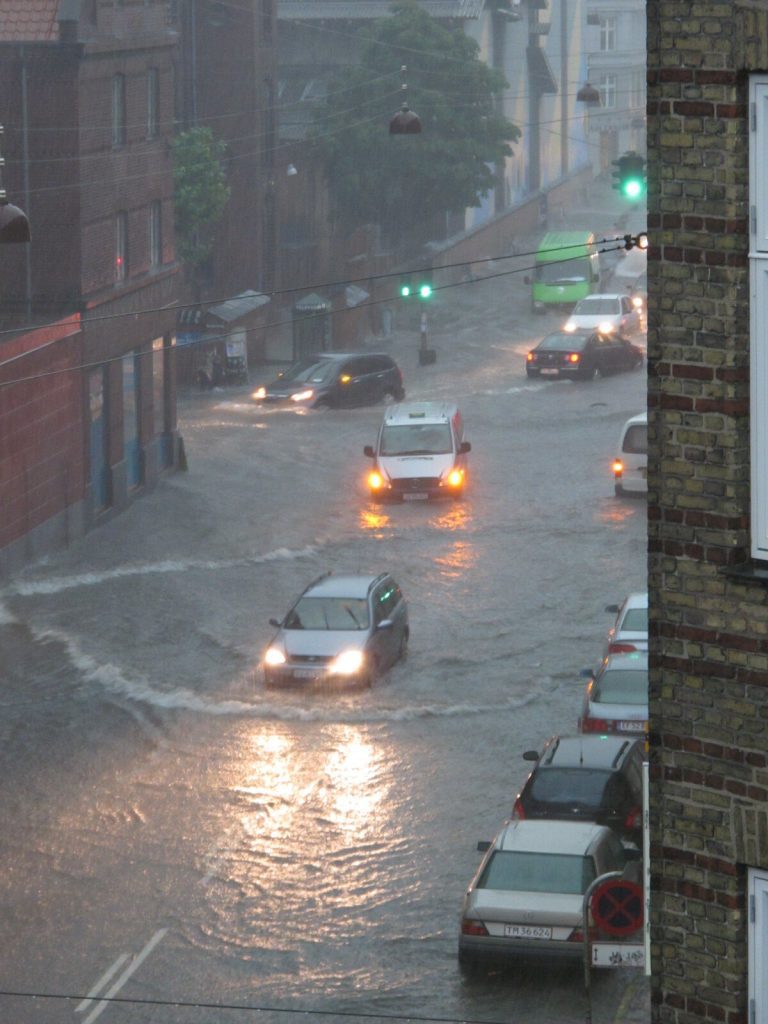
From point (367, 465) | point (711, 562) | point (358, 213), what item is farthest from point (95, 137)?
point (711, 562)

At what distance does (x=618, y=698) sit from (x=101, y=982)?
8595 millimetres

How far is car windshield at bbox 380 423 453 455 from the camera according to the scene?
4031 cm

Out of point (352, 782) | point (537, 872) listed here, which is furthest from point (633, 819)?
point (352, 782)

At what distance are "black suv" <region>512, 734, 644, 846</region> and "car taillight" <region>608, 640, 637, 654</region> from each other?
4322 mm

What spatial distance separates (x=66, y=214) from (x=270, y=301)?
2330 cm

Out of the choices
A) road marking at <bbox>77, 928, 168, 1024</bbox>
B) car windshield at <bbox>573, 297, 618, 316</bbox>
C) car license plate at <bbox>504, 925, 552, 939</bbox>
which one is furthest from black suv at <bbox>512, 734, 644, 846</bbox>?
car windshield at <bbox>573, 297, 618, 316</bbox>

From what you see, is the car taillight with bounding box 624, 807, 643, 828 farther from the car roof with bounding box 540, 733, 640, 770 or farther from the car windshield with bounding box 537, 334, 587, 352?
the car windshield with bounding box 537, 334, 587, 352

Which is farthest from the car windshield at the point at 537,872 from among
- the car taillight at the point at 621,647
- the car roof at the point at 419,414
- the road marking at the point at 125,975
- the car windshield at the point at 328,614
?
the car roof at the point at 419,414

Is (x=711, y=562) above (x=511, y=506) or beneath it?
above

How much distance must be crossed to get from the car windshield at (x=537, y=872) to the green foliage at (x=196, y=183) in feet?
130

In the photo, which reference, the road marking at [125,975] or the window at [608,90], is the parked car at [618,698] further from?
the window at [608,90]

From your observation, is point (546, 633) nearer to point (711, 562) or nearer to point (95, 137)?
point (95, 137)

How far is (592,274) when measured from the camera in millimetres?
66938

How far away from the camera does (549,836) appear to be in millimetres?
18641
